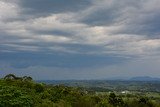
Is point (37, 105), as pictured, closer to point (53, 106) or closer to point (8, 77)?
point (53, 106)

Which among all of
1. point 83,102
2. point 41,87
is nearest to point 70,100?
point 83,102

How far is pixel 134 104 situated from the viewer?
65938mm

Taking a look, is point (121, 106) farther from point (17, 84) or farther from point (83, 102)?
point (17, 84)

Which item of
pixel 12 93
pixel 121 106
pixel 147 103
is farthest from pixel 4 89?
pixel 147 103

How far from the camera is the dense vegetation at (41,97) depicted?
1953 inches

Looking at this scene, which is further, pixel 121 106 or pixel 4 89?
pixel 121 106

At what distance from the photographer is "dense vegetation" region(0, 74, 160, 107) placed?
49.6 meters

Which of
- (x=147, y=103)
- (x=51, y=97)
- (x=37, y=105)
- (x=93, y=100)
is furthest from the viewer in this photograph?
(x=147, y=103)

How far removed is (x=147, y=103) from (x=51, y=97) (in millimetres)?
20064

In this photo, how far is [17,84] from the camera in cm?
6444

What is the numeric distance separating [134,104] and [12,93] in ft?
84.4

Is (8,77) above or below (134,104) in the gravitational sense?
above

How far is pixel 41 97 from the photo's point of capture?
57750 millimetres

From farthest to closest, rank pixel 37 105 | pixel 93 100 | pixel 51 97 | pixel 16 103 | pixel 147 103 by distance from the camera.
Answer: pixel 147 103
pixel 93 100
pixel 51 97
pixel 37 105
pixel 16 103
